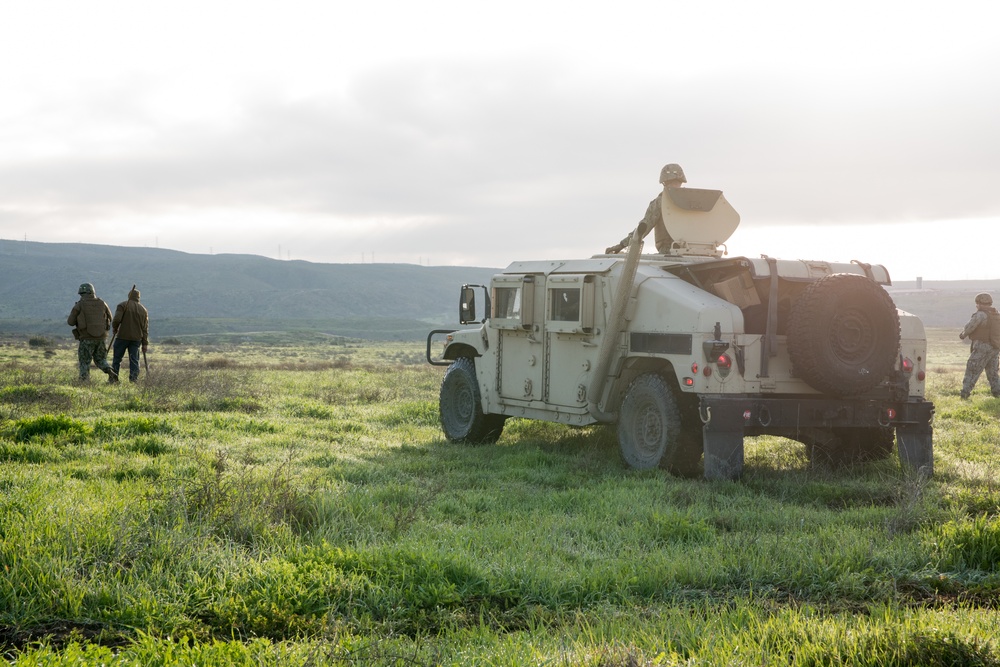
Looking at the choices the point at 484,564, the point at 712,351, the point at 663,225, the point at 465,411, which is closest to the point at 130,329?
the point at 465,411

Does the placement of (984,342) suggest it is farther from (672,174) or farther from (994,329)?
(672,174)

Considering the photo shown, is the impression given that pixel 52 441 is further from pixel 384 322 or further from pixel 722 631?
pixel 384 322

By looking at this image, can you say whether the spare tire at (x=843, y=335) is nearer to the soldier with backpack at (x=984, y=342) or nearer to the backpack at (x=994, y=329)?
the soldier with backpack at (x=984, y=342)

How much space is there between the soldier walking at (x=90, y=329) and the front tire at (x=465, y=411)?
8.24 metres

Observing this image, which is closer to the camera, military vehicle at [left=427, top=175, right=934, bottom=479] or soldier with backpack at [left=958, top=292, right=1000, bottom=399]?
military vehicle at [left=427, top=175, right=934, bottom=479]

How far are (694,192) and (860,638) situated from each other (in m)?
7.46

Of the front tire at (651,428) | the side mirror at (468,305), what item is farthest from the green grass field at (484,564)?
the side mirror at (468,305)

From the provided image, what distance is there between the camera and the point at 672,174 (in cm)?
1117

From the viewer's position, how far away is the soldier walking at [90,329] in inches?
714

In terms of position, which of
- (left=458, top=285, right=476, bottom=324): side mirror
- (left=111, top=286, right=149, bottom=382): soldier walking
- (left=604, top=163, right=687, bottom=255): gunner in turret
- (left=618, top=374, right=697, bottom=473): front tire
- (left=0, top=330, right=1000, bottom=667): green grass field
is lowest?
(left=0, top=330, right=1000, bottom=667): green grass field

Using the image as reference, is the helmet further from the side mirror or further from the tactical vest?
the tactical vest

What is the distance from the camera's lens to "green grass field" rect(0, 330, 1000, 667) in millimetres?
4195

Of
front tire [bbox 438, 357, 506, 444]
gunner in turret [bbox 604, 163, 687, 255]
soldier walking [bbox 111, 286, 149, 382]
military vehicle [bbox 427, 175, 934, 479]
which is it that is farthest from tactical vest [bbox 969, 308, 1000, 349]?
soldier walking [bbox 111, 286, 149, 382]

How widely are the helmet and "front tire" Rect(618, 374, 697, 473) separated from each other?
2569 mm
